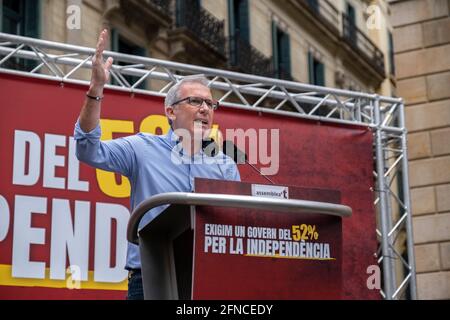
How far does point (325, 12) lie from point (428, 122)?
57.9ft

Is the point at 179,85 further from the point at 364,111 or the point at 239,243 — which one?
the point at 364,111

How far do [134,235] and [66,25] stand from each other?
46.1ft

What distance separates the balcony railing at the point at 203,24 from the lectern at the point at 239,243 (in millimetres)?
17209

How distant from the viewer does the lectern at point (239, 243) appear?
9.99ft

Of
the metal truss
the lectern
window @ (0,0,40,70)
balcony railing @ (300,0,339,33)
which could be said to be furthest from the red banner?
balcony railing @ (300,0,339,33)

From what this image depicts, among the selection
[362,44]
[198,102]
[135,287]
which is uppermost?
[362,44]

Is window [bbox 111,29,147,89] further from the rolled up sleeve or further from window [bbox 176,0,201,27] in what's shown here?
the rolled up sleeve

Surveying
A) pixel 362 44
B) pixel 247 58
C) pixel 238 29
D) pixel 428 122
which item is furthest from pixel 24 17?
pixel 362 44

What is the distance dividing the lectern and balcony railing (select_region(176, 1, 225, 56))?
1721 centimetres

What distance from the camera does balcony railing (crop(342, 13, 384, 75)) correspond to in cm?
3080

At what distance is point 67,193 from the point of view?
8.17m

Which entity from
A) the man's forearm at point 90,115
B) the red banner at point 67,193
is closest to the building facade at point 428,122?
the red banner at point 67,193

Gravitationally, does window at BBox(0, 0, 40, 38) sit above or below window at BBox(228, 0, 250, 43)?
below

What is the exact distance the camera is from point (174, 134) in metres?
4.18
